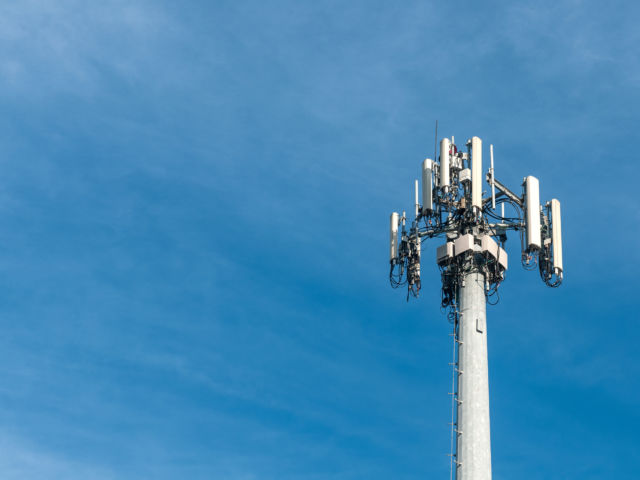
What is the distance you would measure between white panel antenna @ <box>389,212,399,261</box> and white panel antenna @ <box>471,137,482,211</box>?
768 cm

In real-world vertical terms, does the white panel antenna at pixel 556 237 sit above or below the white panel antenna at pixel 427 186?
below

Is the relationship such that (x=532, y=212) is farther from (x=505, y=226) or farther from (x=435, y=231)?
(x=435, y=231)

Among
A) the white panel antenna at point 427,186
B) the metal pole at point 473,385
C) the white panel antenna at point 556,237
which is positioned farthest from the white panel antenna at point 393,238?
the white panel antenna at point 556,237

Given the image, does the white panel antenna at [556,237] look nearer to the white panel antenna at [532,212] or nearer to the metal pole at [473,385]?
the white panel antenna at [532,212]

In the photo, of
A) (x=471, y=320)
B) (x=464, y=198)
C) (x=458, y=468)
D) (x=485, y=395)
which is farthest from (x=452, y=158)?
(x=458, y=468)

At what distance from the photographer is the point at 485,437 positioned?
6238 centimetres

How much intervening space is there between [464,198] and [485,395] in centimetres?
1499

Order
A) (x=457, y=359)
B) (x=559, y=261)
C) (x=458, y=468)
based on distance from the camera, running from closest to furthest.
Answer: (x=458, y=468) < (x=457, y=359) < (x=559, y=261)

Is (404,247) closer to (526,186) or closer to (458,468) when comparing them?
(526,186)

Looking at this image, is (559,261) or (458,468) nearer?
(458,468)

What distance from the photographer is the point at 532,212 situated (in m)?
69.0

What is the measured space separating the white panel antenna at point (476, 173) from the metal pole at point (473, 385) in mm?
4864

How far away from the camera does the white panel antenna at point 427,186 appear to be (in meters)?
71.0

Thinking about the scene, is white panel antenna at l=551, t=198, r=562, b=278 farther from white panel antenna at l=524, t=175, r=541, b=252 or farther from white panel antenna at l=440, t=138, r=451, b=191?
white panel antenna at l=440, t=138, r=451, b=191
